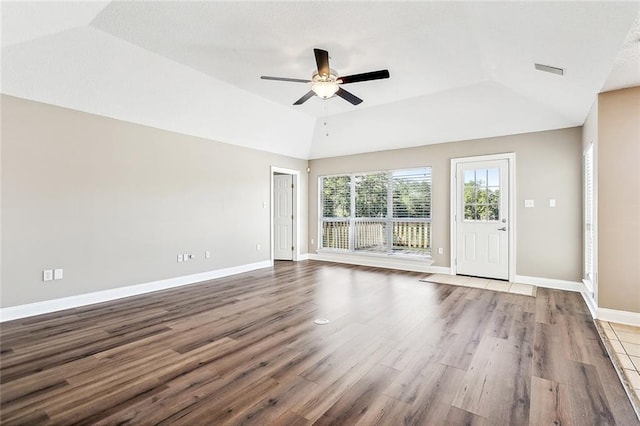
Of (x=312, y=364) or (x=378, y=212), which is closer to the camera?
(x=312, y=364)

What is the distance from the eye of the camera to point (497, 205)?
5.45m

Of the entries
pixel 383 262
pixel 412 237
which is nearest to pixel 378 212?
pixel 412 237

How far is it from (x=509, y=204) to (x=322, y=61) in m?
4.15

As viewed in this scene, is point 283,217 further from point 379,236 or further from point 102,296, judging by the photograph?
point 102,296

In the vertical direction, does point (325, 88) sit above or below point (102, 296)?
above

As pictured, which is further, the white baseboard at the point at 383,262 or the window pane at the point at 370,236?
the window pane at the point at 370,236

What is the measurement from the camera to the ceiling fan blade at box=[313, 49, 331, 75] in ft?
9.95

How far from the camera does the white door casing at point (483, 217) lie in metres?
5.34

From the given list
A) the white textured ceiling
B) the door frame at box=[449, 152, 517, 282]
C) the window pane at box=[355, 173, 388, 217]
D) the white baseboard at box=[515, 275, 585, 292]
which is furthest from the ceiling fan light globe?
the white baseboard at box=[515, 275, 585, 292]

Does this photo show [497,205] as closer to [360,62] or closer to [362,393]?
[360,62]

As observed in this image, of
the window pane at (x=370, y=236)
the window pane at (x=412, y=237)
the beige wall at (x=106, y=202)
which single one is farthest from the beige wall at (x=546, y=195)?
the beige wall at (x=106, y=202)

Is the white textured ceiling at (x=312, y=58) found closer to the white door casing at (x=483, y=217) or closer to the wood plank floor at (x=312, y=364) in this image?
the white door casing at (x=483, y=217)

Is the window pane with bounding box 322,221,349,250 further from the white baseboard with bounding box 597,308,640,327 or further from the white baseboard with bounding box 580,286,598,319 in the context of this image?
the white baseboard with bounding box 597,308,640,327

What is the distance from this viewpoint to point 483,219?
5590 millimetres
